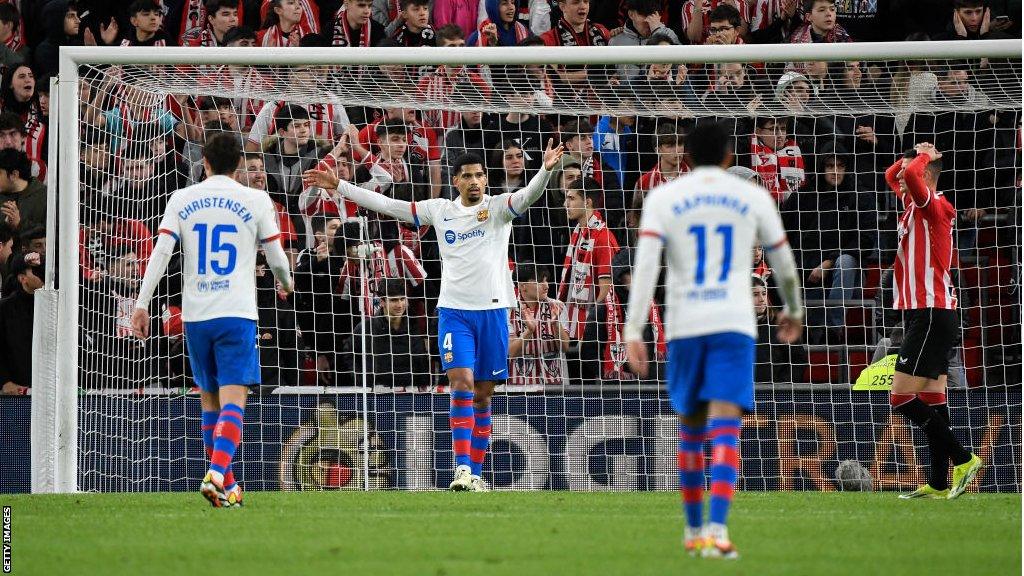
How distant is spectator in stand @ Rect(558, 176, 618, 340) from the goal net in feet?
0.07

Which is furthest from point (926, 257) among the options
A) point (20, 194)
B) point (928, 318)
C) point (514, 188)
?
point (20, 194)

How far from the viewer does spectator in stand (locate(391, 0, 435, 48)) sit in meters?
15.2

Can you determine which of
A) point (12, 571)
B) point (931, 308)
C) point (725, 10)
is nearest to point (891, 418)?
point (931, 308)

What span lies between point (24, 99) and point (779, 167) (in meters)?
8.44

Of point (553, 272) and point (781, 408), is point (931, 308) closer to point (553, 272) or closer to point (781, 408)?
point (781, 408)

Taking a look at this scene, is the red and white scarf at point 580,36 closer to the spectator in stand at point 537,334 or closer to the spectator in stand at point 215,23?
the spectator in stand at point 537,334

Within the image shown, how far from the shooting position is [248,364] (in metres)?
8.53

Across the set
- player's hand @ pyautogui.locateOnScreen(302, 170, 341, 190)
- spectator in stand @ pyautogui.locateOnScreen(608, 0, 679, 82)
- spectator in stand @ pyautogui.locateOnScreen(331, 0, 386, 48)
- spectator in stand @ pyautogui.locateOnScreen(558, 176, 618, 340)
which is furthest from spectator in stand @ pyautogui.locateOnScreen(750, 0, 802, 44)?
player's hand @ pyautogui.locateOnScreen(302, 170, 341, 190)

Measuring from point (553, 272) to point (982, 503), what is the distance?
4809 millimetres

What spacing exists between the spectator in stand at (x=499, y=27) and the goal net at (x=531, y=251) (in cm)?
165

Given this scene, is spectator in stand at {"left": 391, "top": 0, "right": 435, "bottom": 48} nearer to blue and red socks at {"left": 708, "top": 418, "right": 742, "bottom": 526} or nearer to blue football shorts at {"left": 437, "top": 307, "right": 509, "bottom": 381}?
blue football shorts at {"left": 437, "top": 307, "right": 509, "bottom": 381}

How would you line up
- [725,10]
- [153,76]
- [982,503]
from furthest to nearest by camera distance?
[725,10], [153,76], [982,503]

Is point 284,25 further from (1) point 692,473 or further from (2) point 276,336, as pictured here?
(1) point 692,473

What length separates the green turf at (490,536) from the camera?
238 inches
